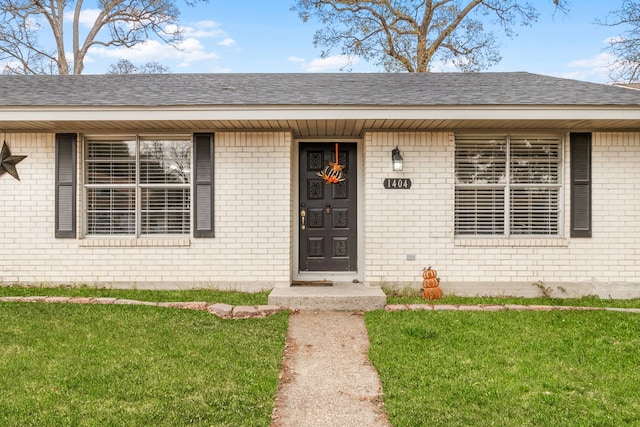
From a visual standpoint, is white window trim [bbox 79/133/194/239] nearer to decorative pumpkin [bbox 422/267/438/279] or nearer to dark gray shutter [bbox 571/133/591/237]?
decorative pumpkin [bbox 422/267/438/279]

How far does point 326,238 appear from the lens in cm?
665

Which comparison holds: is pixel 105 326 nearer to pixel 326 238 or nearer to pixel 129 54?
pixel 326 238

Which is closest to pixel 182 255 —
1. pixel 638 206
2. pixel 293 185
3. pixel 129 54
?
pixel 293 185

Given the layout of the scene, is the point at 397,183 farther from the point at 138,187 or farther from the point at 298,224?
the point at 138,187

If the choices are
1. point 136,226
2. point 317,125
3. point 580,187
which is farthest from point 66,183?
point 580,187

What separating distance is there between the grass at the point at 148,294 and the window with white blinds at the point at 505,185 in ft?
9.99

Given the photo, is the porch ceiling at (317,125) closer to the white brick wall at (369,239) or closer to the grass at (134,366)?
the white brick wall at (369,239)

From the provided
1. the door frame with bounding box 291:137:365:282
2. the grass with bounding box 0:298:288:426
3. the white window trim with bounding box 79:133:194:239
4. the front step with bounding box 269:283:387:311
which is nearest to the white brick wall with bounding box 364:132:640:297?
the door frame with bounding box 291:137:365:282

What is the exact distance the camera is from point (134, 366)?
340cm

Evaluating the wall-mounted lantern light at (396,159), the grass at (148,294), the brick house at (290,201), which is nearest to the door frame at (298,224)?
the brick house at (290,201)

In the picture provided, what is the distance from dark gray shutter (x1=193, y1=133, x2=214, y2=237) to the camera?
6.08 m

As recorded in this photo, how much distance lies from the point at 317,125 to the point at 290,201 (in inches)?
43.7

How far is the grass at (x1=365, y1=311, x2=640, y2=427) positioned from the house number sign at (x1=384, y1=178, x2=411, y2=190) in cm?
183

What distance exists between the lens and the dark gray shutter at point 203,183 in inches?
239
